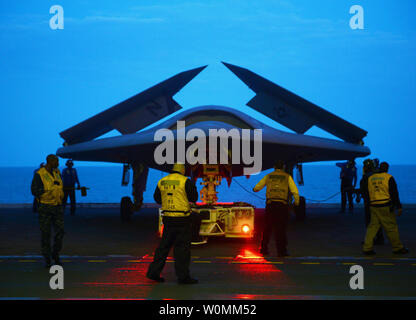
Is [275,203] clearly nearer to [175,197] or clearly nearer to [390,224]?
[390,224]

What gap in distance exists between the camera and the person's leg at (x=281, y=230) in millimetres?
9469

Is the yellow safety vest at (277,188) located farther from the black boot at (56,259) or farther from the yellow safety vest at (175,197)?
Answer: the black boot at (56,259)

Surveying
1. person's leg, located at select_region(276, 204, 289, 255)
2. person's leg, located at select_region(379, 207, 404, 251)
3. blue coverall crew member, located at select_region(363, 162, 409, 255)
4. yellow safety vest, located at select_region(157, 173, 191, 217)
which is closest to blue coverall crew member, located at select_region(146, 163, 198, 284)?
yellow safety vest, located at select_region(157, 173, 191, 217)

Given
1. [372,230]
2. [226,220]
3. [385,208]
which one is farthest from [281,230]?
[226,220]

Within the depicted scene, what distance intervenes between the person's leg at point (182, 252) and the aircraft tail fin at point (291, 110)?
9.63 metres

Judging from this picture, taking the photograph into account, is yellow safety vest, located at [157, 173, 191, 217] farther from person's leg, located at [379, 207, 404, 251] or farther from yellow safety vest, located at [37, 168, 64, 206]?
person's leg, located at [379, 207, 404, 251]

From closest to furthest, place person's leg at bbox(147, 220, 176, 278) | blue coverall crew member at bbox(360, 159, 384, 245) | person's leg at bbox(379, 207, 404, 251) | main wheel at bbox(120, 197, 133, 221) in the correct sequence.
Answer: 1. person's leg at bbox(147, 220, 176, 278)
2. person's leg at bbox(379, 207, 404, 251)
3. blue coverall crew member at bbox(360, 159, 384, 245)
4. main wheel at bbox(120, 197, 133, 221)

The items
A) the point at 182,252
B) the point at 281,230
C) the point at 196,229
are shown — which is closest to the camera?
the point at 182,252

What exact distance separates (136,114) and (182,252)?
33.3ft

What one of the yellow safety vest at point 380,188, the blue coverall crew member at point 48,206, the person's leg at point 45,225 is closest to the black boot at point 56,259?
the blue coverall crew member at point 48,206

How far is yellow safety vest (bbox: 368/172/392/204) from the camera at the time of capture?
32.5 feet

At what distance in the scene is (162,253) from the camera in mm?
7137

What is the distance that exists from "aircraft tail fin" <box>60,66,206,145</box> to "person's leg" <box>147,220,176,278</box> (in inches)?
370
